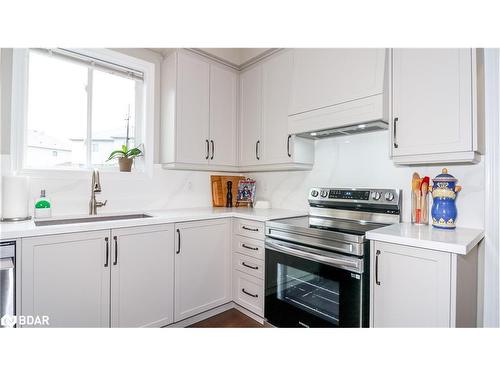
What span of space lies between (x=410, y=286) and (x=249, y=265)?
1.20m

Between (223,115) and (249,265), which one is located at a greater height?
(223,115)

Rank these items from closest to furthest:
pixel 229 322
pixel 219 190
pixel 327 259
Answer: pixel 327 259, pixel 229 322, pixel 219 190

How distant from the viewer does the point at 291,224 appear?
6.41 feet

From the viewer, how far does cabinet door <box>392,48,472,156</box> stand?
4.82ft

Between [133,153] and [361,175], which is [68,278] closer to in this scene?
[133,153]

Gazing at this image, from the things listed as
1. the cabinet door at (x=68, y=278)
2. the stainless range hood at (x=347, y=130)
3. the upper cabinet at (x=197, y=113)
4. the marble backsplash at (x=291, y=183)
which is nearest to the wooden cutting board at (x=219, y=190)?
the marble backsplash at (x=291, y=183)

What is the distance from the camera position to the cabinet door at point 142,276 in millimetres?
1778

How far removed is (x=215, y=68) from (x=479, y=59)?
2043 mm

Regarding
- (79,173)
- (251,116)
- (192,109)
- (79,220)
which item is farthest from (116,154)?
(251,116)

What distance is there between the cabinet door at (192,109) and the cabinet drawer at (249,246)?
0.83 metres

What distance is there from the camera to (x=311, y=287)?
5.99ft

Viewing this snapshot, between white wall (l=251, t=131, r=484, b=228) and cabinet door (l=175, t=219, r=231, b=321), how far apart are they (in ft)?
2.49

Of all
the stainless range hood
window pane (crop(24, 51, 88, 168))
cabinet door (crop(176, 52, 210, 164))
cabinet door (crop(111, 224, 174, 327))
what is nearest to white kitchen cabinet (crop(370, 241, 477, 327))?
the stainless range hood

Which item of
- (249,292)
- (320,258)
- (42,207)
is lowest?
(249,292)
